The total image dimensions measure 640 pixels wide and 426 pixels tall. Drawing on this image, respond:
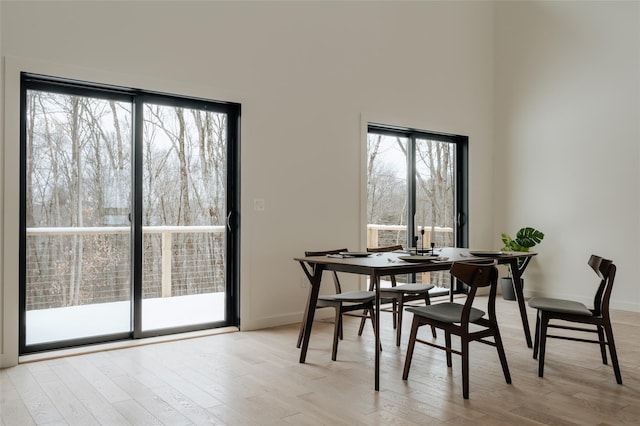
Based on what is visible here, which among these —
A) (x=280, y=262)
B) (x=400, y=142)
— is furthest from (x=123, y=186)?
(x=400, y=142)

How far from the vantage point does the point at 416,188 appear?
6348mm

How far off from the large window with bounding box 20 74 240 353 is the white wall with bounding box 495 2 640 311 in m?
4.02

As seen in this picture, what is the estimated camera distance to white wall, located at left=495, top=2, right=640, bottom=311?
568cm

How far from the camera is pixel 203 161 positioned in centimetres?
457

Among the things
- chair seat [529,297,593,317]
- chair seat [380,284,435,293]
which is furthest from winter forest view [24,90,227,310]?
chair seat [529,297,593,317]

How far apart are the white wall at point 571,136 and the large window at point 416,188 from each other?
2.25ft

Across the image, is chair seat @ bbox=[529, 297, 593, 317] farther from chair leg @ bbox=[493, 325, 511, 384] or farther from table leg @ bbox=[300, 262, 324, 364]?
table leg @ bbox=[300, 262, 324, 364]

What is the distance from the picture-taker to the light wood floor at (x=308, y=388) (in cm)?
259

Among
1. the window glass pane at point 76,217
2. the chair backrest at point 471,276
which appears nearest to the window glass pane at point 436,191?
the chair backrest at point 471,276

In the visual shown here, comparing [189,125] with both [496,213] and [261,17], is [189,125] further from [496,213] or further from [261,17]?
[496,213]

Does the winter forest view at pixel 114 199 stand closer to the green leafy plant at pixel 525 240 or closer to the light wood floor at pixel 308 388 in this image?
the light wood floor at pixel 308 388

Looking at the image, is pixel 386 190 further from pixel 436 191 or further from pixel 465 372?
pixel 465 372

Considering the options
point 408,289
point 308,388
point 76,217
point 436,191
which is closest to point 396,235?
point 436,191

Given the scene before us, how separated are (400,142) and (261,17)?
2311 millimetres
